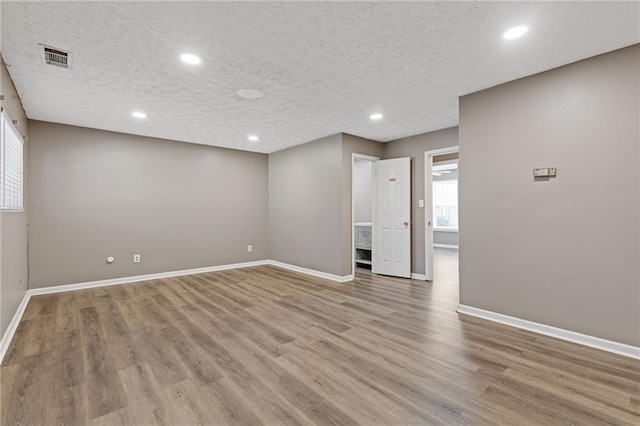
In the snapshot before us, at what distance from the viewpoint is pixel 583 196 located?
263cm

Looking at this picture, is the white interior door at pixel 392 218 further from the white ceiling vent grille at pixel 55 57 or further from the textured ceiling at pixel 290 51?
the white ceiling vent grille at pixel 55 57

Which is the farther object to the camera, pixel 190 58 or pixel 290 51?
pixel 190 58

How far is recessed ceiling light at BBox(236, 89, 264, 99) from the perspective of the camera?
129 inches

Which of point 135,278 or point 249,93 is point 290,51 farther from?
point 135,278

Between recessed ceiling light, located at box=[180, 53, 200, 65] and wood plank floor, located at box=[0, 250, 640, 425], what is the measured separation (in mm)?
2554

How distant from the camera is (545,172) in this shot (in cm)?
283

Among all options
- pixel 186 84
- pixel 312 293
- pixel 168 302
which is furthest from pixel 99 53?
pixel 312 293

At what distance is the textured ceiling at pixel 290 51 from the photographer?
6.48 feet

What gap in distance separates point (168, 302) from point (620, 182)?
501 cm

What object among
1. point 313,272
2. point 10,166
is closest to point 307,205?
point 313,272

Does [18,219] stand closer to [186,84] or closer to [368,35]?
[186,84]

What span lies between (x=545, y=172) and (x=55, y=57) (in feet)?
15.0

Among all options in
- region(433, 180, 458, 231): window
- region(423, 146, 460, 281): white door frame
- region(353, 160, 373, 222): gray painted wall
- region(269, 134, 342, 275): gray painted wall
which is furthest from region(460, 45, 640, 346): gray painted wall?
region(433, 180, 458, 231): window

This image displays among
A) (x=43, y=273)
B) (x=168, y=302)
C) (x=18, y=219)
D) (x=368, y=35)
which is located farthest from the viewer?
(x=43, y=273)
